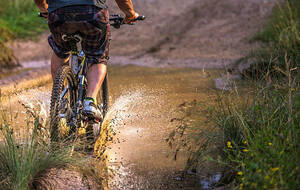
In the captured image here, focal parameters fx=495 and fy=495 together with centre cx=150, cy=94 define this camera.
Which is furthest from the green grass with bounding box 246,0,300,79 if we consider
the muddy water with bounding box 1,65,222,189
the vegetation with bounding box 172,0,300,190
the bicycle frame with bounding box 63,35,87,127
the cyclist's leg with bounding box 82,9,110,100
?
the bicycle frame with bounding box 63,35,87,127

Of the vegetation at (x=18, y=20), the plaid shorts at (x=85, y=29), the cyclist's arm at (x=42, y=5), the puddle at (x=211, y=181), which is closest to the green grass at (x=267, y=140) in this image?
the puddle at (x=211, y=181)

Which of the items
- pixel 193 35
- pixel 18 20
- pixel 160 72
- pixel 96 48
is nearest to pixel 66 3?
pixel 96 48

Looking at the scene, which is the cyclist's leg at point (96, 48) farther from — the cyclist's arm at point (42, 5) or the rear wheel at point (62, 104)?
the cyclist's arm at point (42, 5)

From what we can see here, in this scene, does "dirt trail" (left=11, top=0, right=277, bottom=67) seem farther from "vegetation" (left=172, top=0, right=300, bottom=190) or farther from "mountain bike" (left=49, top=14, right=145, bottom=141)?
"vegetation" (left=172, top=0, right=300, bottom=190)

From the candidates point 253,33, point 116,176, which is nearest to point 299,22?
point 253,33

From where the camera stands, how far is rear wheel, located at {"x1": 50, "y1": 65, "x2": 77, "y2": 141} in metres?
3.36

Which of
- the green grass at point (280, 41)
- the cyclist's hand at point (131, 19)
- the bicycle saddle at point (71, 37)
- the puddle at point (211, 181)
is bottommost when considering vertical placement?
the puddle at point (211, 181)

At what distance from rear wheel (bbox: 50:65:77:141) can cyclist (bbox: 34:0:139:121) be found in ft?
0.48

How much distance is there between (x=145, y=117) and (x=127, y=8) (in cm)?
151

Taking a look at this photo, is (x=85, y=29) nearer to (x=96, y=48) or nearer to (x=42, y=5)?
(x=96, y=48)

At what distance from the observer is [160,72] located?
24.7ft

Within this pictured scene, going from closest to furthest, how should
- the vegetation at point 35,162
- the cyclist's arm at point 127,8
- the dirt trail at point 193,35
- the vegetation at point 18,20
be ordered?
the vegetation at point 35,162
the cyclist's arm at point 127,8
the dirt trail at point 193,35
the vegetation at point 18,20

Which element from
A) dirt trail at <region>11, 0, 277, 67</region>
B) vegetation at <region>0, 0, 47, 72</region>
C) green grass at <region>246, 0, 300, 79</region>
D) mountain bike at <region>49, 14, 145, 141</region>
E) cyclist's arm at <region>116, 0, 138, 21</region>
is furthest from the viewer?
vegetation at <region>0, 0, 47, 72</region>

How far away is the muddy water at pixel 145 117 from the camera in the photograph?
11.6 feet
